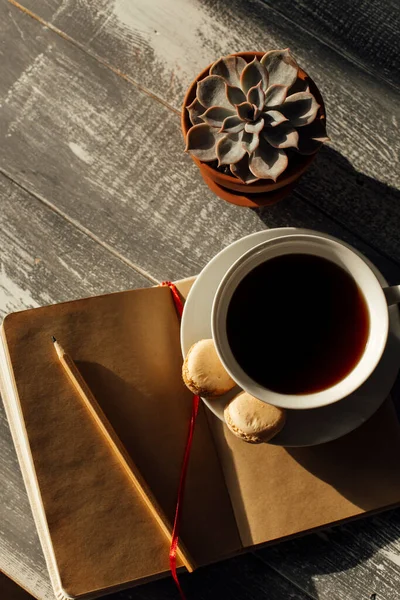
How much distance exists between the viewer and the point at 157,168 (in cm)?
93

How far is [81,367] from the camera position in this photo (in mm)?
821

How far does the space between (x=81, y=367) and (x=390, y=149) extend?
0.53 meters

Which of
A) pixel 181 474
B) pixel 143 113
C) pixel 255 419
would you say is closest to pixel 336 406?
pixel 255 419

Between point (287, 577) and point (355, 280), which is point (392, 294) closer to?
point (355, 280)

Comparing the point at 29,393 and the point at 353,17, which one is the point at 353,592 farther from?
the point at 353,17

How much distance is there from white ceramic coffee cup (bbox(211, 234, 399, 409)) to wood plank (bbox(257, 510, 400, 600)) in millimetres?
291

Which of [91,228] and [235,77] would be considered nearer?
[235,77]

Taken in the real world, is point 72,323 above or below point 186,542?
above

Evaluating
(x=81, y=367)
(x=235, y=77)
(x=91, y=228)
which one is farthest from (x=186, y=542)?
(x=235, y=77)

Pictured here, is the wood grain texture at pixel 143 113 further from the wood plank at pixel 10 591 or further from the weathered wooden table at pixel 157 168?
the wood plank at pixel 10 591

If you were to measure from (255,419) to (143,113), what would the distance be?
0.47 metres

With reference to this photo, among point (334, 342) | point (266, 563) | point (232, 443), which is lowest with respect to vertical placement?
point (266, 563)

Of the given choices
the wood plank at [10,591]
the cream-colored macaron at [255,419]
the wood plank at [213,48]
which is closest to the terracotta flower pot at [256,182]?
the wood plank at [213,48]

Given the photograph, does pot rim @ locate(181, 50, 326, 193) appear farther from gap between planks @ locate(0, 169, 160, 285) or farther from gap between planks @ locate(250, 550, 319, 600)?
gap between planks @ locate(250, 550, 319, 600)
